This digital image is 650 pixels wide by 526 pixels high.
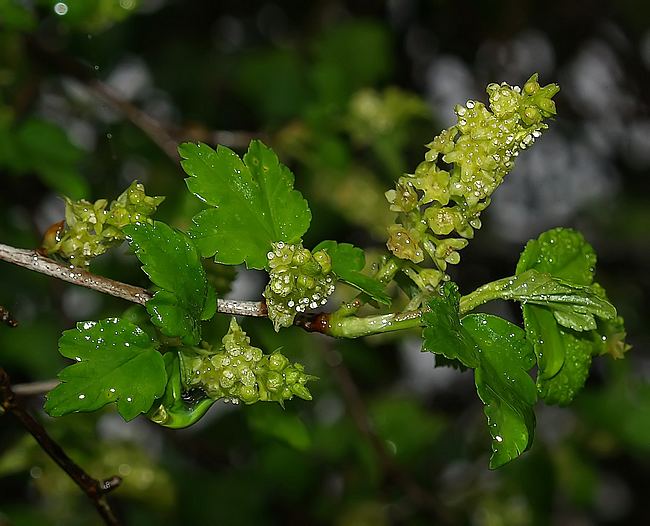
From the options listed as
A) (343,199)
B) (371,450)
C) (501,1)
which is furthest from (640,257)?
(371,450)

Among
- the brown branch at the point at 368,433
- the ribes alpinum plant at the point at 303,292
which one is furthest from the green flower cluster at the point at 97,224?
the brown branch at the point at 368,433

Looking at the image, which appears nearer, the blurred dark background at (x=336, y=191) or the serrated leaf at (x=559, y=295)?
the serrated leaf at (x=559, y=295)

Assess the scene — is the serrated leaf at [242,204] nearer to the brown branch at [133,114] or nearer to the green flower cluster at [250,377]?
the green flower cluster at [250,377]

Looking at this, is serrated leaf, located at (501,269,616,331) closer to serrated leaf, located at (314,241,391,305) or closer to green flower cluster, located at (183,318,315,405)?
serrated leaf, located at (314,241,391,305)

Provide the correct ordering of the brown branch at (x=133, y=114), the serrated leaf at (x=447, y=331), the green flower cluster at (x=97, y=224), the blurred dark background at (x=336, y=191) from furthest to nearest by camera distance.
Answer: the blurred dark background at (x=336, y=191) < the brown branch at (x=133, y=114) < the green flower cluster at (x=97, y=224) < the serrated leaf at (x=447, y=331)

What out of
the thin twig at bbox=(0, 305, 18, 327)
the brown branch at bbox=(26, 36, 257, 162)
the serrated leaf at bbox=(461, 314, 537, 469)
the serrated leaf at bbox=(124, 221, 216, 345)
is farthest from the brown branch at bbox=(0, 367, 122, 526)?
the brown branch at bbox=(26, 36, 257, 162)

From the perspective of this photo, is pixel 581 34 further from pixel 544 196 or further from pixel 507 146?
pixel 507 146

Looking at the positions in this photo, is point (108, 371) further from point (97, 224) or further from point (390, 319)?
point (390, 319)
